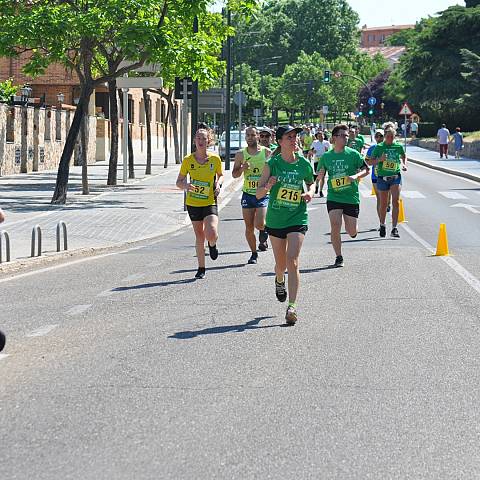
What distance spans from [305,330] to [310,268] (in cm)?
526

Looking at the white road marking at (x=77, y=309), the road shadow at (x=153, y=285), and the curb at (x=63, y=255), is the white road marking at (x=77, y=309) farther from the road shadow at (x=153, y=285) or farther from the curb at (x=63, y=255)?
the curb at (x=63, y=255)

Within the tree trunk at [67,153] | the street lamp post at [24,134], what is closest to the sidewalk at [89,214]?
the tree trunk at [67,153]

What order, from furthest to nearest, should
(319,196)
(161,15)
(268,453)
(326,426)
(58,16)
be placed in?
(319,196) → (161,15) → (58,16) → (326,426) → (268,453)

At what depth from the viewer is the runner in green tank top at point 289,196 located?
424 inches

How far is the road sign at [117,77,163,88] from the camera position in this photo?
3509cm

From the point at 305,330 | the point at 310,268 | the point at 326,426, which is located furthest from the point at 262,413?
the point at 310,268

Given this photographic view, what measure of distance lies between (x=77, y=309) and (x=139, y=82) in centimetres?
2467

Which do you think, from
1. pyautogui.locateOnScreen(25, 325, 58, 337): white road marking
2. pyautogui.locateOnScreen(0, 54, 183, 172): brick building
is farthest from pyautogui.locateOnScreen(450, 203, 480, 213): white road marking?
pyautogui.locateOnScreen(0, 54, 183, 172): brick building

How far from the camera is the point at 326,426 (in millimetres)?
6605

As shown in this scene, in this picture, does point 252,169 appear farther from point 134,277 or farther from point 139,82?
point 139,82

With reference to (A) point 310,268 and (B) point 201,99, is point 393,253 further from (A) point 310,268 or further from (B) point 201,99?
(B) point 201,99

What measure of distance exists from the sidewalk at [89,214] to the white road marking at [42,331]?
474 cm

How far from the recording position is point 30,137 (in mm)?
45250

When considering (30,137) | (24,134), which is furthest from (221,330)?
(30,137)
